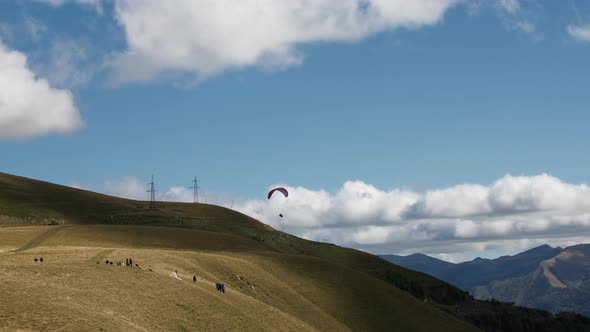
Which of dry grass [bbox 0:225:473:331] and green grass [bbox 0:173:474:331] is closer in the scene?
dry grass [bbox 0:225:473:331]

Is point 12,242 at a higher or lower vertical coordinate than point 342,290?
higher

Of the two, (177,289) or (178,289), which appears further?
(178,289)

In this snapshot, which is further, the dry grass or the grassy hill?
the grassy hill

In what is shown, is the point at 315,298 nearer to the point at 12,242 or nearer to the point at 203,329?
the point at 203,329

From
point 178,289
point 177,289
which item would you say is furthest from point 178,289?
point 177,289

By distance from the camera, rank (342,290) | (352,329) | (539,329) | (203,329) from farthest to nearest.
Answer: (539,329) < (342,290) < (352,329) < (203,329)

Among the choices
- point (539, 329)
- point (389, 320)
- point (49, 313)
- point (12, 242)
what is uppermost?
point (12, 242)

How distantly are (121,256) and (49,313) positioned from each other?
4419cm

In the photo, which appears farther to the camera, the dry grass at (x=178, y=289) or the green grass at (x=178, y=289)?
the green grass at (x=178, y=289)

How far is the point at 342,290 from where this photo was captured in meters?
110

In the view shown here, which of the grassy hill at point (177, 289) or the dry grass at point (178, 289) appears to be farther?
the grassy hill at point (177, 289)

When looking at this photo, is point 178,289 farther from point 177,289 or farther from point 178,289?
point 177,289

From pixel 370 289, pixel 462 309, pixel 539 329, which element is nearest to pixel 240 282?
→ pixel 370 289

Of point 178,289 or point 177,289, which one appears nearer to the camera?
point 177,289
